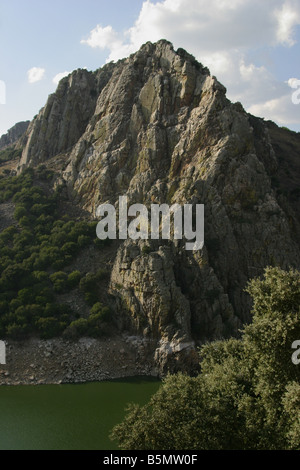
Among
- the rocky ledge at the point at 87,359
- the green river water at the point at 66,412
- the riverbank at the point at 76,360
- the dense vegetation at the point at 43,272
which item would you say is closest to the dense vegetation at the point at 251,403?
the green river water at the point at 66,412

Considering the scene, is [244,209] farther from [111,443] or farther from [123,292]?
[111,443]

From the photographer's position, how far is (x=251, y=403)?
68.5ft

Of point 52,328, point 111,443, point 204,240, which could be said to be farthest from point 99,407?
point 204,240

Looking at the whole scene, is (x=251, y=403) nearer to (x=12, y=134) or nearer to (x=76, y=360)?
(x=76, y=360)

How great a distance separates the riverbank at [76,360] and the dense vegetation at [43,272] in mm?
1429

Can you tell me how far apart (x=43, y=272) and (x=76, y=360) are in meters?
13.2

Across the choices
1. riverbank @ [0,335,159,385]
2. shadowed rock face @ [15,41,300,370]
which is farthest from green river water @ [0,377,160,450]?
shadowed rock face @ [15,41,300,370]

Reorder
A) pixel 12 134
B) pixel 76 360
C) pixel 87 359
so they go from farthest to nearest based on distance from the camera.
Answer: pixel 12 134 → pixel 87 359 → pixel 76 360

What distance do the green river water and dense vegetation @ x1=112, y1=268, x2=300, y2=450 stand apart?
5890 millimetres

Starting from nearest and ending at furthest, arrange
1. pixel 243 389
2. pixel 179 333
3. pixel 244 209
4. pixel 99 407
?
pixel 243 389 → pixel 99 407 → pixel 179 333 → pixel 244 209

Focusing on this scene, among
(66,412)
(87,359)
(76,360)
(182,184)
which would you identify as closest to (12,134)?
(182,184)

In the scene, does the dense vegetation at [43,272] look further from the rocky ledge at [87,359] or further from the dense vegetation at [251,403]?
the dense vegetation at [251,403]

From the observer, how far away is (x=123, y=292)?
43.7 m
